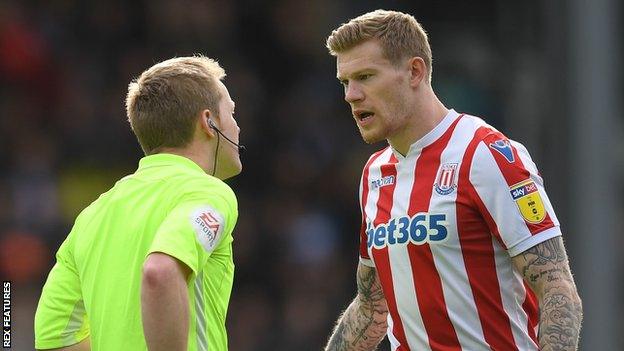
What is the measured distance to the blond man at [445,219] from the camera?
3428 mm

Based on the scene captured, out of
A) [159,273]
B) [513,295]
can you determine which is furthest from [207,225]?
[513,295]

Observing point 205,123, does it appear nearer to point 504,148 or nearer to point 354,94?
point 354,94

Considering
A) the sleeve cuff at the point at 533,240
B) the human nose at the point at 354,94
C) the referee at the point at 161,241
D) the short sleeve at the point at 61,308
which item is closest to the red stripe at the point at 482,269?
the sleeve cuff at the point at 533,240

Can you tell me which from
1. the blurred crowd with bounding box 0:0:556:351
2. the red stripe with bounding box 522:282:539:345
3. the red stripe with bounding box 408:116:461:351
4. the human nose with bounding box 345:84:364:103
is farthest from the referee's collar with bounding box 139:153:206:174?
the blurred crowd with bounding box 0:0:556:351

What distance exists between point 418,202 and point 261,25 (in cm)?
687

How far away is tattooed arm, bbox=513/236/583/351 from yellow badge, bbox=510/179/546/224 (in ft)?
0.25

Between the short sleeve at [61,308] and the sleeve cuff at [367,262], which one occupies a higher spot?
the short sleeve at [61,308]

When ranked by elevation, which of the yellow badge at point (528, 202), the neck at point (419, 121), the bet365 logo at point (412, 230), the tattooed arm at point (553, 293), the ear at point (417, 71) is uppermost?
the ear at point (417, 71)

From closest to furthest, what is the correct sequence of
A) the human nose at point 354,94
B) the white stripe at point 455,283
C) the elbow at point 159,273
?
the elbow at point 159,273 < the white stripe at point 455,283 < the human nose at point 354,94

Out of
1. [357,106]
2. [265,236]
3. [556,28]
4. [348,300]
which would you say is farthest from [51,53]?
[357,106]

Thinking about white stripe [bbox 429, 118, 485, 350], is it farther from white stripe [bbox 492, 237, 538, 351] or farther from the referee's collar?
the referee's collar

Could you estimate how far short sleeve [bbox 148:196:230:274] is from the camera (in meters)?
3.07

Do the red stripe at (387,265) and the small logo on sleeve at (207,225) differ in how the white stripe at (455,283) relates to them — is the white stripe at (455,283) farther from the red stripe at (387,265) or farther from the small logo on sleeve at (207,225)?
the small logo on sleeve at (207,225)

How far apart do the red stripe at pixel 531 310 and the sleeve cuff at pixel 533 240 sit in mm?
191
